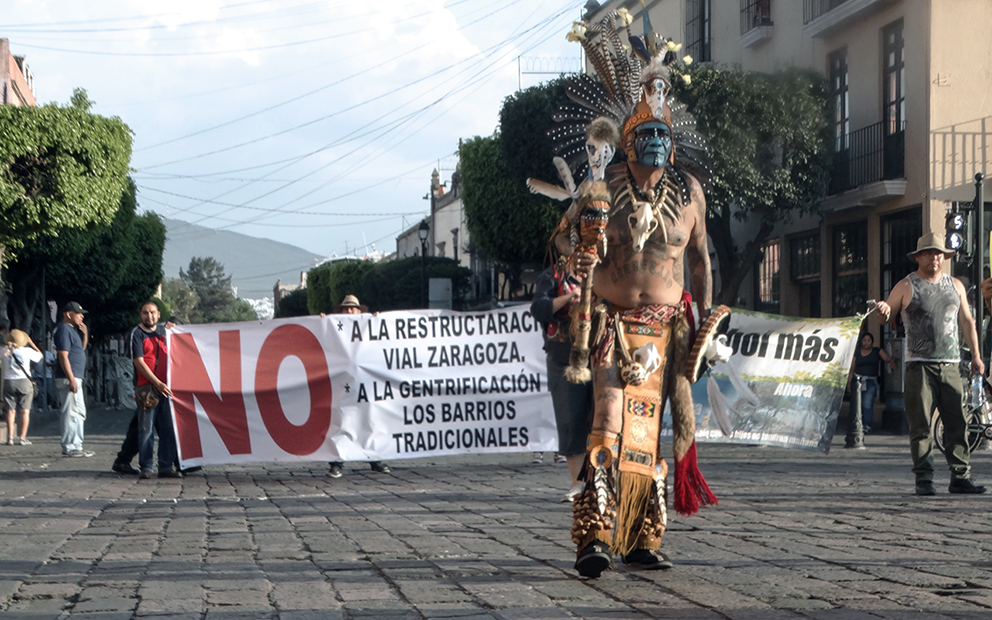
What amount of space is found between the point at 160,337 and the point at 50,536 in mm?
4786

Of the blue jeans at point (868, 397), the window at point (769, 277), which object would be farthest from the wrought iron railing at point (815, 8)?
the blue jeans at point (868, 397)

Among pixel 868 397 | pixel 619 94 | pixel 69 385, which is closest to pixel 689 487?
pixel 619 94

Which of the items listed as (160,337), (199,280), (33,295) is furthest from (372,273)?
(199,280)

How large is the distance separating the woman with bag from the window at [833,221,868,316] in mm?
15067

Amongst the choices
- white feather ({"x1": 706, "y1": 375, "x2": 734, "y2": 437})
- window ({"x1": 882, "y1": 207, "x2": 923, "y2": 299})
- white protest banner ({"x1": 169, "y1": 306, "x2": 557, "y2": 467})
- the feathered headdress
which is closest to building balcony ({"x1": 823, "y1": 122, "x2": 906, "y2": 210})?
window ({"x1": 882, "y1": 207, "x2": 923, "y2": 299})

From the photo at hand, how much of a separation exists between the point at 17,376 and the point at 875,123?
1573 centimetres

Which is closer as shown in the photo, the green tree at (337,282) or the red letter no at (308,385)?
the red letter no at (308,385)

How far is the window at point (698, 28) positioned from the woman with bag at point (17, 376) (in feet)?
60.0

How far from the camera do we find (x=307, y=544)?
21.8 feet

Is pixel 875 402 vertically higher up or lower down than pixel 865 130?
lower down

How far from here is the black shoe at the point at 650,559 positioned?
5512 mm

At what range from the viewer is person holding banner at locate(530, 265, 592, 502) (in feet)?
21.6

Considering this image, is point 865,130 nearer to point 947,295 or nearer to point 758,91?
point 758,91

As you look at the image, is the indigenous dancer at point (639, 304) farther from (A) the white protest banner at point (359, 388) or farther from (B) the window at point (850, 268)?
(B) the window at point (850, 268)
